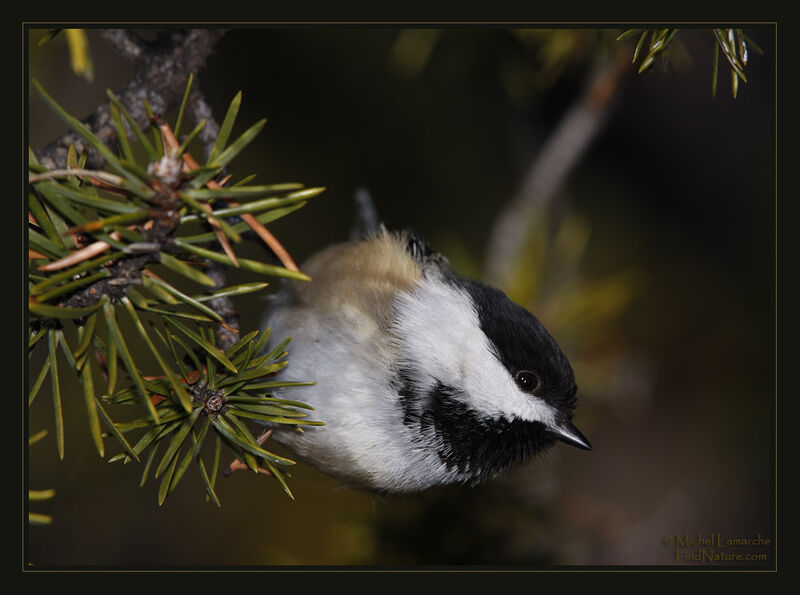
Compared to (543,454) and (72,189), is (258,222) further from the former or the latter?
(543,454)

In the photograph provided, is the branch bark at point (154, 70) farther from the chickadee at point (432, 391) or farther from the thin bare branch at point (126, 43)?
the chickadee at point (432, 391)

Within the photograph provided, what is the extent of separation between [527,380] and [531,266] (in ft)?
1.51

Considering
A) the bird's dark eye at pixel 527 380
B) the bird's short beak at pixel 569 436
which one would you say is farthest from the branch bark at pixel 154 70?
the bird's short beak at pixel 569 436

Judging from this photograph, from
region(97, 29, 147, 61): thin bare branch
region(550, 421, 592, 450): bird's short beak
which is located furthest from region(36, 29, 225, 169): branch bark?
region(550, 421, 592, 450): bird's short beak

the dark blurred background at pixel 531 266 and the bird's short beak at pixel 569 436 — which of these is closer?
the bird's short beak at pixel 569 436

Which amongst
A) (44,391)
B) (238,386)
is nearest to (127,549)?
(44,391)

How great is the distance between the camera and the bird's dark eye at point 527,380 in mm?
973

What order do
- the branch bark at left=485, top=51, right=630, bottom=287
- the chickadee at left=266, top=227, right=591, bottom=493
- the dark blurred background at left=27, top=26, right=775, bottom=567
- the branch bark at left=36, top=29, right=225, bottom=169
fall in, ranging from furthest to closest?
the branch bark at left=485, top=51, right=630, bottom=287, the dark blurred background at left=27, top=26, right=775, bottom=567, the chickadee at left=266, top=227, right=591, bottom=493, the branch bark at left=36, top=29, right=225, bottom=169

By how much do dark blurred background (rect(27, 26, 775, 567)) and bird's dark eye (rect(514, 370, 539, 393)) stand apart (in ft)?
0.53

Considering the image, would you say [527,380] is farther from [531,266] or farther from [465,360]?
[531,266]

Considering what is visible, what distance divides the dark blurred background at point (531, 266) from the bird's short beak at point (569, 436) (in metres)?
0.09

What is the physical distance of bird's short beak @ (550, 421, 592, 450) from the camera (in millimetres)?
1001

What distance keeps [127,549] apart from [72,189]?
1.08 m

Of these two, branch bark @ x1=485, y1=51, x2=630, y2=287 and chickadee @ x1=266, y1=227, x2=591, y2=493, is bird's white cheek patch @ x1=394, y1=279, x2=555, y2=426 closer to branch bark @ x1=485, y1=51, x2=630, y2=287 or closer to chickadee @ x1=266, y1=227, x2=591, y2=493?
chickadee @ x1=266, y1=227, x2=591, y2=493
